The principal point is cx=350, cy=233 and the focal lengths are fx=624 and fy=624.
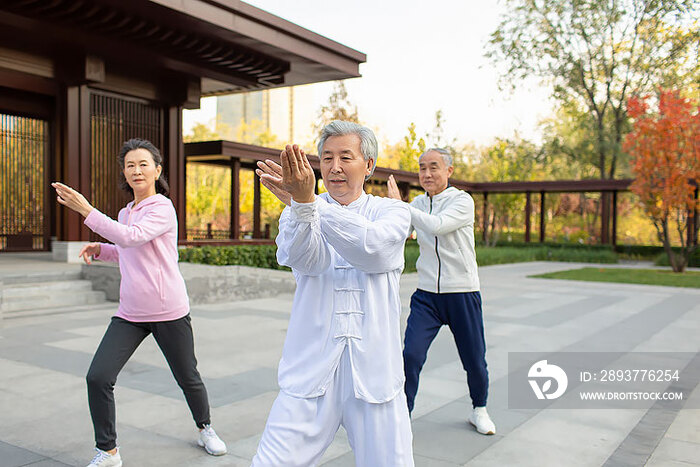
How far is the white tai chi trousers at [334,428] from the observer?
212 cm

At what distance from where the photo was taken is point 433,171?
419 cm

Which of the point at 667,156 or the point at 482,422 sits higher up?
the point at 667,156

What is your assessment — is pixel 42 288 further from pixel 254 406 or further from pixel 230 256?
pixel 254 406

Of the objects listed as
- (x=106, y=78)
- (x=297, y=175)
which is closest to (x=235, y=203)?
(x=106, y=78)

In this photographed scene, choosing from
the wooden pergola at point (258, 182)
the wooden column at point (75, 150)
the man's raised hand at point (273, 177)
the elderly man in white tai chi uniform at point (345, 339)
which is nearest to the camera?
the man's raised hand at point (273, 177)

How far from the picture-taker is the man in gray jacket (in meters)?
4.05

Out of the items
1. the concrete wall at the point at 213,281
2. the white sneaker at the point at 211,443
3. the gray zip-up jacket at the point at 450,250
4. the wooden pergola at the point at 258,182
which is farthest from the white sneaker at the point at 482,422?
the wooden pergola at the point at 258,182

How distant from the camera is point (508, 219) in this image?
4934 cm

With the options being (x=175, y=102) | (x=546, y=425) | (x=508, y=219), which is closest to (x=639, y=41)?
(x=508, y=219)

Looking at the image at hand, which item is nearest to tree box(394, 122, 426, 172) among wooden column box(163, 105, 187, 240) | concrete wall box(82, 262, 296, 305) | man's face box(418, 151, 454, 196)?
wooden column box(163, 105, 187, 240)

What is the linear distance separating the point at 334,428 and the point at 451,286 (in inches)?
78.8

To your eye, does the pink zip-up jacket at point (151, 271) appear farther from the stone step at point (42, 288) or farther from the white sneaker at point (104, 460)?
the stone step at point (42, 288)

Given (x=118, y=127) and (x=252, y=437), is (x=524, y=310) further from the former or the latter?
(x=118, y=127)

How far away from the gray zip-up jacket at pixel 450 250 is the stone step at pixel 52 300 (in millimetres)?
7079
